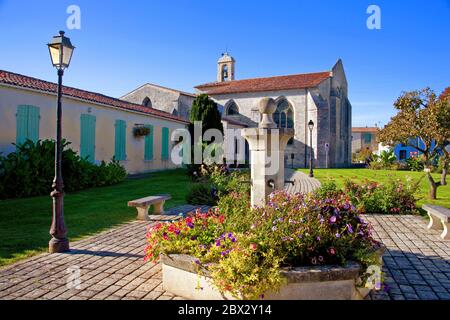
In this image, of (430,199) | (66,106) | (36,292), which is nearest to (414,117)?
(430,199)

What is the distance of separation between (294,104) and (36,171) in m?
23.6

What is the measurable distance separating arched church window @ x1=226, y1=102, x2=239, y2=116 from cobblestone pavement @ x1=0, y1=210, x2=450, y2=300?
27.2m

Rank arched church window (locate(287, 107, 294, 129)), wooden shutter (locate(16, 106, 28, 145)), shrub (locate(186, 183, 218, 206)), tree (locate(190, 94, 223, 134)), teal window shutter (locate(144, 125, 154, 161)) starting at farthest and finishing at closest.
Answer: arched church window (locate(287, 107, 294, 129))
teal window shutter (locate(144, 125, 154, 161))
tree (locate(190, 94, 223, 134))
wooden shutter (locate(16, 106, 28, 145))
shrub (locate(186, 183, 218, 206))

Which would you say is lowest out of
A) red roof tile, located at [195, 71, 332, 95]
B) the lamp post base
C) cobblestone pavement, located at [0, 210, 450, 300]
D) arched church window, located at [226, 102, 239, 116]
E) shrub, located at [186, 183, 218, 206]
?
cobblestone pavement, located at [0, 210, 450, 300]

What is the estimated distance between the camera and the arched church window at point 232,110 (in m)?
32.6

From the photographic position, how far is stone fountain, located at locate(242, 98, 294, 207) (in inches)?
191

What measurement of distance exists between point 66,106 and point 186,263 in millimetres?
12017

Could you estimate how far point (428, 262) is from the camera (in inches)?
187

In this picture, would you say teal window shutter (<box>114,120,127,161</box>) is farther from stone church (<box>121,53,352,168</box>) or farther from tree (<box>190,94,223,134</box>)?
stone church (<box>121,53,352,168</box>)

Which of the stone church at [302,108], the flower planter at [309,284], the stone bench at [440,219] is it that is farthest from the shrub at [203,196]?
the stone church at [302,108]

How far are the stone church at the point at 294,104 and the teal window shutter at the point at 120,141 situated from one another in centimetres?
1135

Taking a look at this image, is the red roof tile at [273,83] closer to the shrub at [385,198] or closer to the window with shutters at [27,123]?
the shrub at [385,198]

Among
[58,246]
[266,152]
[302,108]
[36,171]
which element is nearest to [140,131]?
[36,171]

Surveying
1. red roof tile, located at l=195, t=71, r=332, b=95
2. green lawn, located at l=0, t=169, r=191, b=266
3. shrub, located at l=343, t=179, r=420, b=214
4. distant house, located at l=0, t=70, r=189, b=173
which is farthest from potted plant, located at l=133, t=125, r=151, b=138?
red roof tile, located at l=195, t=71, r=332, b=95
